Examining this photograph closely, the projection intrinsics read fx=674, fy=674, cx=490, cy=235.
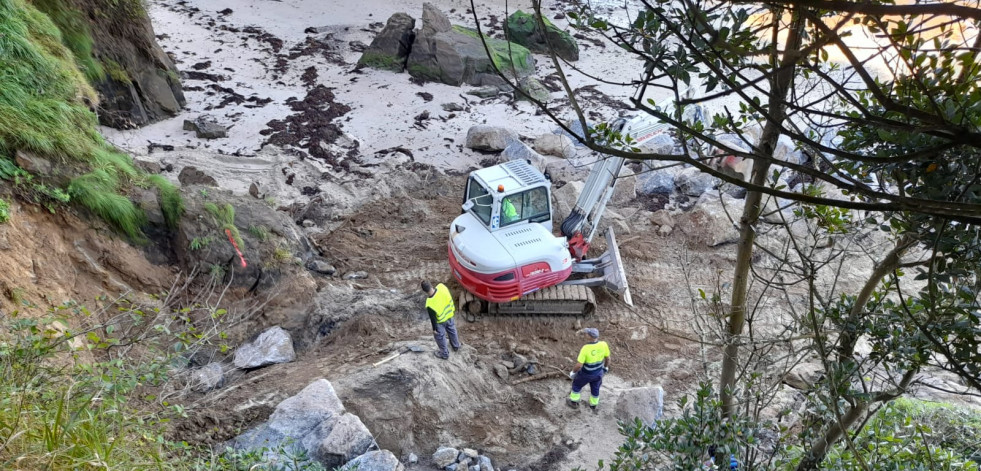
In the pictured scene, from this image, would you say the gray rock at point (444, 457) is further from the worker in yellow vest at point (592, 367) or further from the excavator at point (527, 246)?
the excavator at point (527, 246)

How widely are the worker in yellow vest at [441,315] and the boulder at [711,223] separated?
4.81 meters

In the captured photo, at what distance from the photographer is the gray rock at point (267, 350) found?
7479 mm

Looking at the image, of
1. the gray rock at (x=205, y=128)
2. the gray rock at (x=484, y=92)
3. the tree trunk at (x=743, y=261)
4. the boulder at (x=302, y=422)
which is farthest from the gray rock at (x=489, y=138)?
the tree trunk at (x=743, y=261)

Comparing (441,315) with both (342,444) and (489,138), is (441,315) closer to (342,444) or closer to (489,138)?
(342,444)

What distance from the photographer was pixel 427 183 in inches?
467

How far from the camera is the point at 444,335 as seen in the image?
7.47 metres

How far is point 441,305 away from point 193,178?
5.25 meters

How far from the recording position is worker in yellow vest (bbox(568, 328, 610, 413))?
6.85 meters

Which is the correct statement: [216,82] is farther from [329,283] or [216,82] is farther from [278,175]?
[329,283]

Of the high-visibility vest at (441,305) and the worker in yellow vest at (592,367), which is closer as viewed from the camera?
the worker in yellow vest at (592,367)

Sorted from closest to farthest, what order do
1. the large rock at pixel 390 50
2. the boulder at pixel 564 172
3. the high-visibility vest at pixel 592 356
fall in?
the high-visibility vest at pixel 592 356 < the boulder at pixel 564 172 < the large rock at pixel 390 50

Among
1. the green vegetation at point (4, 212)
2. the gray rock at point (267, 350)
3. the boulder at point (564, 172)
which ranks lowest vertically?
the gray rock at point (267, 350)

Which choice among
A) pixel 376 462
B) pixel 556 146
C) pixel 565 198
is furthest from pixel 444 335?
pixel 556 146

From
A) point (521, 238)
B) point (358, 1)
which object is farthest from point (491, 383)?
point (358, 1)
